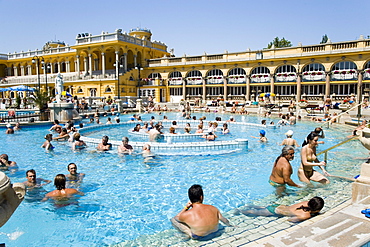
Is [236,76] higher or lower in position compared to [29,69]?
lower

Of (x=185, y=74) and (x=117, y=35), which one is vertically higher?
(x=117, y=35)

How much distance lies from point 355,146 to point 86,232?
11792 millimetres

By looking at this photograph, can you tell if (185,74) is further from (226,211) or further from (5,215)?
(5,215)

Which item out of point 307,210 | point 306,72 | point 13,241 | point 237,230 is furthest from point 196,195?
point 306,72

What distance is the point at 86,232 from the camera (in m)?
5.26

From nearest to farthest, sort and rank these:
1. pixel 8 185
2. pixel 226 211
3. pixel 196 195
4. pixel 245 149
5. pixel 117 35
Result: 1. pixel 8 185
2. pixel 196 195
3. pixel 226 211
4. pixel 245 149
5. pixel 117 35

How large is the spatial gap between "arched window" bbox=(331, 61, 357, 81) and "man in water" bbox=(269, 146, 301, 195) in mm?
31275

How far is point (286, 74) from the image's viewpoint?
36531mm

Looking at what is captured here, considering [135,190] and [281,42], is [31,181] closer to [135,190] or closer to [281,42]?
[135,190]

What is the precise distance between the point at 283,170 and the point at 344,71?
31.6m

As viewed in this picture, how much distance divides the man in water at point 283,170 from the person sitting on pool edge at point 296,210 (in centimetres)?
130

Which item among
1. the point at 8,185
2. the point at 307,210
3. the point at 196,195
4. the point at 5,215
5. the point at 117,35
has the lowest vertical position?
the point at 307,210

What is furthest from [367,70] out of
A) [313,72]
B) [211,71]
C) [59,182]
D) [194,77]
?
[59,182]

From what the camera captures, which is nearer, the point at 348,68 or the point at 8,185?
the point at 8,185
